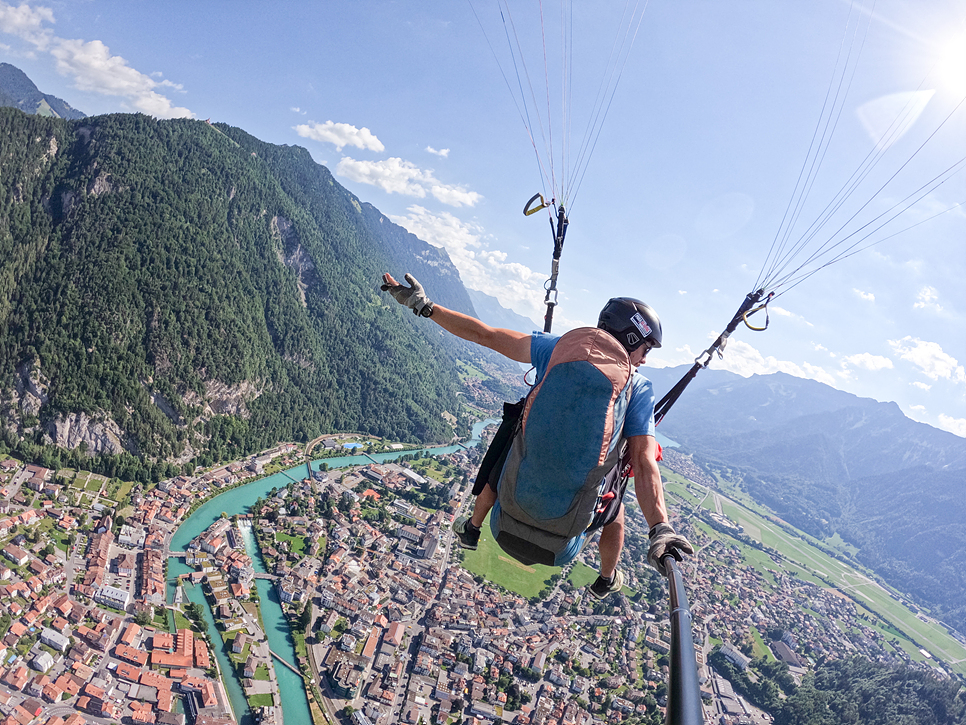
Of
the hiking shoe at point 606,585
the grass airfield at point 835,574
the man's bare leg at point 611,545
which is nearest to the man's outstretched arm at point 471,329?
the man's bare leg at point 611,545

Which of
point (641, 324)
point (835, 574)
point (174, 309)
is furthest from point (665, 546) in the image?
point (835, 574)

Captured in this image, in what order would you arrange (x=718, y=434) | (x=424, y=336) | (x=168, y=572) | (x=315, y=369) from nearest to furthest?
(x=168, y=572)
(x=315, y=369)
(x=424, y=336)
(x=718, y=434)

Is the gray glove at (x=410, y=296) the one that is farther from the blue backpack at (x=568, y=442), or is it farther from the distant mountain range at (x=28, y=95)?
the distant mountain range at (x=28, y=95)

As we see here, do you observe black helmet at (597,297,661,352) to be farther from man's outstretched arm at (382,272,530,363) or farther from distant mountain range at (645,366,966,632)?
distant mountain range at (645,366,966,632)

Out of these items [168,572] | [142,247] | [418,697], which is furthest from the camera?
[142,247]

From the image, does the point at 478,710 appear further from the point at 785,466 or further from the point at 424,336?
the point at 785,466


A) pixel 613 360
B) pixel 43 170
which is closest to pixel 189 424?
pixel 43 170
